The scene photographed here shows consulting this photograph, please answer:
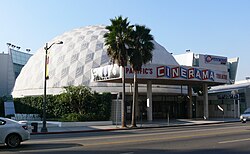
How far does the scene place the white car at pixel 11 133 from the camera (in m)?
14.7

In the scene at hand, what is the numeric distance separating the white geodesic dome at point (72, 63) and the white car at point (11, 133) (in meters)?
31.4

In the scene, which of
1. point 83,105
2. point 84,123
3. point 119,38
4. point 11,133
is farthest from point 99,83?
point 11,133

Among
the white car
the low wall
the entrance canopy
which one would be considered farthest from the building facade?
the white car

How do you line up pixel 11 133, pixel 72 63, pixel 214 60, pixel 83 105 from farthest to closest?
pixel 214 60
pixel 72 63
pixel 83 105
pixel 11 133

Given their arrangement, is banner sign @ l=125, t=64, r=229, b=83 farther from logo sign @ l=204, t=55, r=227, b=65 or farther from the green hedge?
logo sign @ l=204, t=55, r=227, b=65

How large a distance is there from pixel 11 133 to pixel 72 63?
35622mm

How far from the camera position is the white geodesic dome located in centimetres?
4810

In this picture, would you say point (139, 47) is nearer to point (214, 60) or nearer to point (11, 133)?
point (11, 133)

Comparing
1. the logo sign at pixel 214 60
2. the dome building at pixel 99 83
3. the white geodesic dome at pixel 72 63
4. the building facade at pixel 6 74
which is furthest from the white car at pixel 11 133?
the logo sign at pixel 214 60

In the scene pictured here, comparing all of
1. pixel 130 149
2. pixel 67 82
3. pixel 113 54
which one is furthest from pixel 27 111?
pixel 130 149

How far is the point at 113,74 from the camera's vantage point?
37500 mm

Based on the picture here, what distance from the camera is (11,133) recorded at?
1493 centimetres

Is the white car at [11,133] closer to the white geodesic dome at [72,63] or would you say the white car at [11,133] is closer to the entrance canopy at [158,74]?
the entrance canopy at [158,74]

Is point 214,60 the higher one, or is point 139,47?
point 214,60
